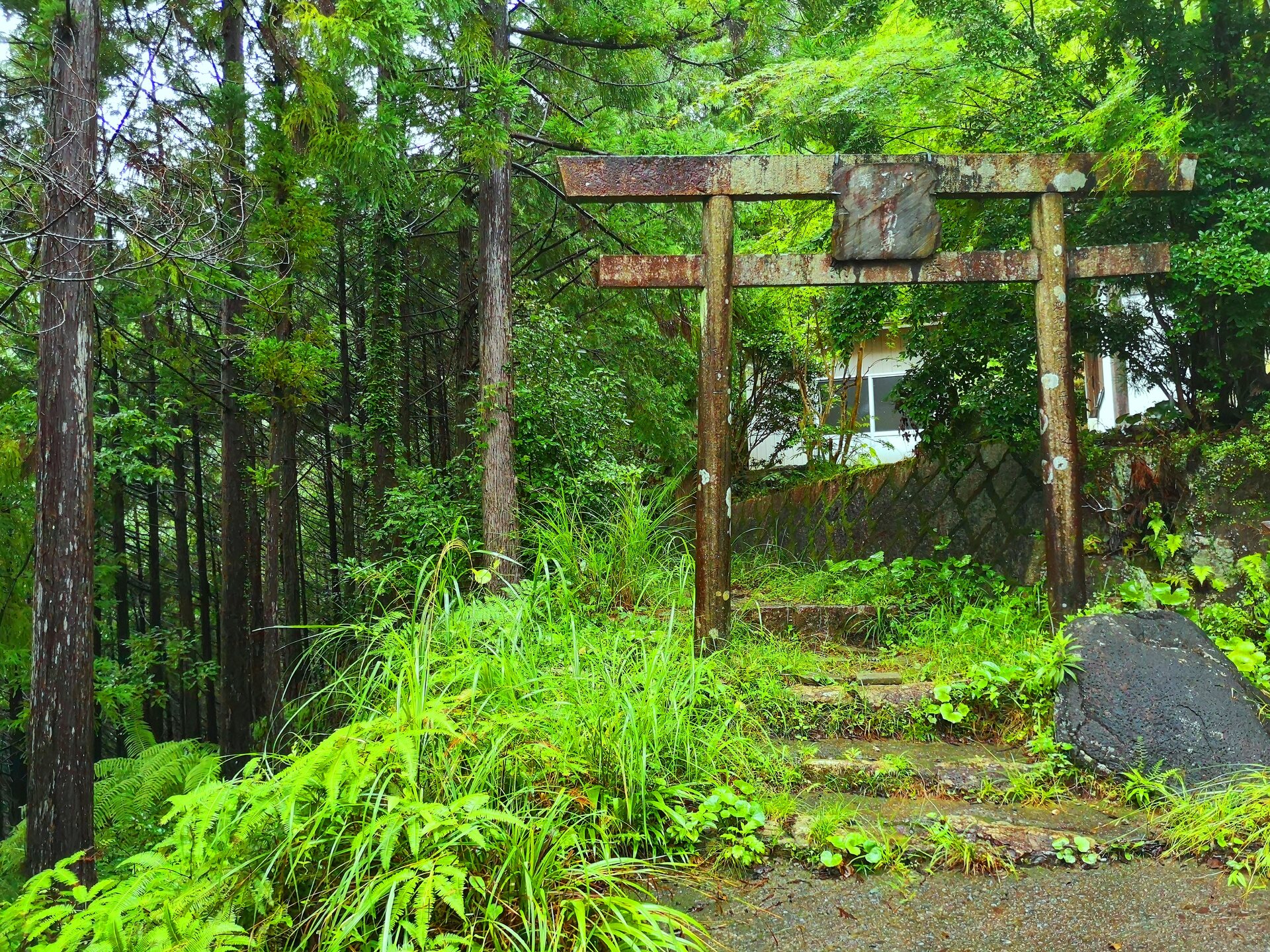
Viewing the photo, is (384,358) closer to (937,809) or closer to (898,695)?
(898,695)

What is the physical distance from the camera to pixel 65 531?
266 inches

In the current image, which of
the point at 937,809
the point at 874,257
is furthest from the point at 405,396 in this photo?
the point at 937,809

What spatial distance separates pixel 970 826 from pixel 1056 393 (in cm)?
299

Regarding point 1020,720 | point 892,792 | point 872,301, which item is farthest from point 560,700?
point 872,301

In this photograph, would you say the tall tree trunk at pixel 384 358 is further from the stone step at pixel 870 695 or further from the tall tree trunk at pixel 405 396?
the stone step at pixel 870 695

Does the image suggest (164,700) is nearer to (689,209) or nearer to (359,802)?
(689,209)

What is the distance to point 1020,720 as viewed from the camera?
14.5 feet

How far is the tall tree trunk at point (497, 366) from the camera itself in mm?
7246

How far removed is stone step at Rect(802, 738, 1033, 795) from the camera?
3.88 meters

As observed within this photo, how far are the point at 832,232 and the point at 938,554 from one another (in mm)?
3152

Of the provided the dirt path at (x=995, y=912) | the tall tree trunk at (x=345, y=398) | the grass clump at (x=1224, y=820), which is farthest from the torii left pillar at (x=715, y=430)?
the tall tree trunk at (x=345, y=398)

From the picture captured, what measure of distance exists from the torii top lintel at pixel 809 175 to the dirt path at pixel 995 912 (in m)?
3.78

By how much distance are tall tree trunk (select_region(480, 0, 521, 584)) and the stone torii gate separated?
85.3 inches

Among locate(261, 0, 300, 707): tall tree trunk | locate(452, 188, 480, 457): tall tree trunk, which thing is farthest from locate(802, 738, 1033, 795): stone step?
locate(452, 188, 480, 457): tall tree trunk
